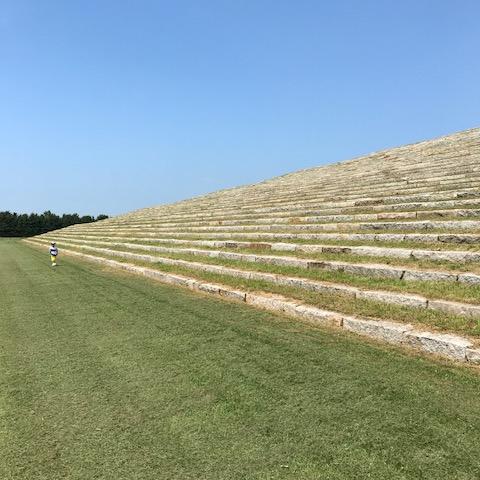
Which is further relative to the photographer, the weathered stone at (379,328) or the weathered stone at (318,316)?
the weathered stone at (318,316)

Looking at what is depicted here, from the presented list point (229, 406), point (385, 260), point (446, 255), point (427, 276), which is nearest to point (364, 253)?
point (385, 260)

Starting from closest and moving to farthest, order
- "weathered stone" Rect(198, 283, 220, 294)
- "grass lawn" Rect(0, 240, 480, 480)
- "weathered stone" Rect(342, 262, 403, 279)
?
"grass lawn" Rect(0, 240, 480, 480) → "weathered stone" Rect(342, 262, 403, 279) → "weathered stone" Rect(198, 283, 220, 294)

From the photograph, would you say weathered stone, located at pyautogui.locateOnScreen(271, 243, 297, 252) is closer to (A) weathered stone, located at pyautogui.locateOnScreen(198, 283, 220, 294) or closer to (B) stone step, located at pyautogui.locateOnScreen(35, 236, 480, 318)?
(B) stone step, located at pyautogui.locateOnScreen(35, 236, 480, 318)

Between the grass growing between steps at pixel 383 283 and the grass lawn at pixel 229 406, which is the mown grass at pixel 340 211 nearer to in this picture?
the grass growing between steps at pixel 383 283

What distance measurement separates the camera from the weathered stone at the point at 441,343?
14.6 feet

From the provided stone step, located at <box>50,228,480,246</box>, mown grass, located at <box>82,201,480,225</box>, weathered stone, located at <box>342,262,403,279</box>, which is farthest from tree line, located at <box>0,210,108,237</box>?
weathered stone, located at <box>342,262,403,279</box>

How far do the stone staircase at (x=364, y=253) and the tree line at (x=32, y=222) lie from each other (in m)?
44.5

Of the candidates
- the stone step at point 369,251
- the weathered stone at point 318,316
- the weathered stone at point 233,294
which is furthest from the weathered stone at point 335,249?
the weathered stone at point 318,316

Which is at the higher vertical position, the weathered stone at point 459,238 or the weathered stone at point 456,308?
the weathered stone at point 459,238

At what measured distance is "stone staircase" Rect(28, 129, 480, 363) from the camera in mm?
5469

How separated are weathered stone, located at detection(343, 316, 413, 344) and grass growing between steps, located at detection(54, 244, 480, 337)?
21 centimetres

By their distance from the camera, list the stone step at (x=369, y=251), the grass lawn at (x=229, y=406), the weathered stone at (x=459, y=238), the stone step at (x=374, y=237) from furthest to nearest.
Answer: the stone step at (x=374, y=237) → the weathered stone at (x=459, y=238) → the stone step at (x=369, y=251) → the grass lawn at (x=229, y=406)

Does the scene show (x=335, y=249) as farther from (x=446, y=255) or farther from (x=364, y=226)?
(x=446, y=255)

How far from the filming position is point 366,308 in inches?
236
